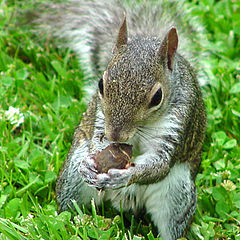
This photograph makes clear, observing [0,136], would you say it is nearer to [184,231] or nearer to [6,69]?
[6,69]

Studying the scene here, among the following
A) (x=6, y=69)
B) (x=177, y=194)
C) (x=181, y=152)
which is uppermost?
(x=6, y=69)

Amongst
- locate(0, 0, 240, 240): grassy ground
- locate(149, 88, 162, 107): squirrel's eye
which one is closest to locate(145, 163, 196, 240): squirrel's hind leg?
locate(0, 0, 240, 240): grassy ground

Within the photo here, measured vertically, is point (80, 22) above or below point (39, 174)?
above

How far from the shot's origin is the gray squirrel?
7.25 ft

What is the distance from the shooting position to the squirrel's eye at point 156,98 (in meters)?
2.25

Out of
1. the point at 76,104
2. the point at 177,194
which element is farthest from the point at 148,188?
the point at 76,104

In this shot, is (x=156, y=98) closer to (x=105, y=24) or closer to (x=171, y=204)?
(x=171, y=204)

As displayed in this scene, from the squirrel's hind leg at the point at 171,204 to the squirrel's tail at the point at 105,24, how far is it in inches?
36.4

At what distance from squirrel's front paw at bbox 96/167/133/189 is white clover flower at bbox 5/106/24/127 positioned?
89 centimetres

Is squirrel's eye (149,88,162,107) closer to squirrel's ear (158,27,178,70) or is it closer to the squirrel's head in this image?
the squirrel's head

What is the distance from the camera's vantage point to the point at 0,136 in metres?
2.97

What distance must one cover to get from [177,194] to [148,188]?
15cm

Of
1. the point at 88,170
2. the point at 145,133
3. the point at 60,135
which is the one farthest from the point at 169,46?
the point at 60,135

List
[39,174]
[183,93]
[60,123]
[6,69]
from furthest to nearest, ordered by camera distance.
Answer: [6,69] < [60,123] < [39,174] < [183,93]
